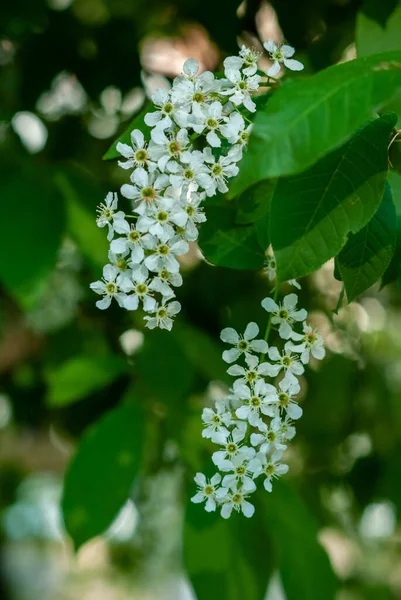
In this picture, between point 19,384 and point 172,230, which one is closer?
point 172,230

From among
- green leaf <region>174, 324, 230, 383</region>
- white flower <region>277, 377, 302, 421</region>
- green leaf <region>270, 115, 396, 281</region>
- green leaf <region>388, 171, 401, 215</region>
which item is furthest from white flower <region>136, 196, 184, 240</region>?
green leaf <region>174, 324, 230, 383</region>

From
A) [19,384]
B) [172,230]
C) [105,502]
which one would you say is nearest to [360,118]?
[172,230]

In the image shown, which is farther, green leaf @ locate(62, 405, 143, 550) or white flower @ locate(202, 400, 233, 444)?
green leaf @ locate(62, 405, 143, 550)

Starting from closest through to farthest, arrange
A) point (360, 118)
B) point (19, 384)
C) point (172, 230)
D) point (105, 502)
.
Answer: point (360, 118) < point (172, 230) < point (105, 502) < point (19, 384)

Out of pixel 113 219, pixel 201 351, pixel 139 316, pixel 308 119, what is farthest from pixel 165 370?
pixel 308 119

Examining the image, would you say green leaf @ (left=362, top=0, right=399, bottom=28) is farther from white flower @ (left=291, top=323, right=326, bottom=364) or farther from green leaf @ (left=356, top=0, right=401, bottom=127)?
white flower @ (left=291, top=323, right=326, bottom=364)

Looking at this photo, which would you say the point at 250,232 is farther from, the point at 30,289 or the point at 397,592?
the point at 397,592
